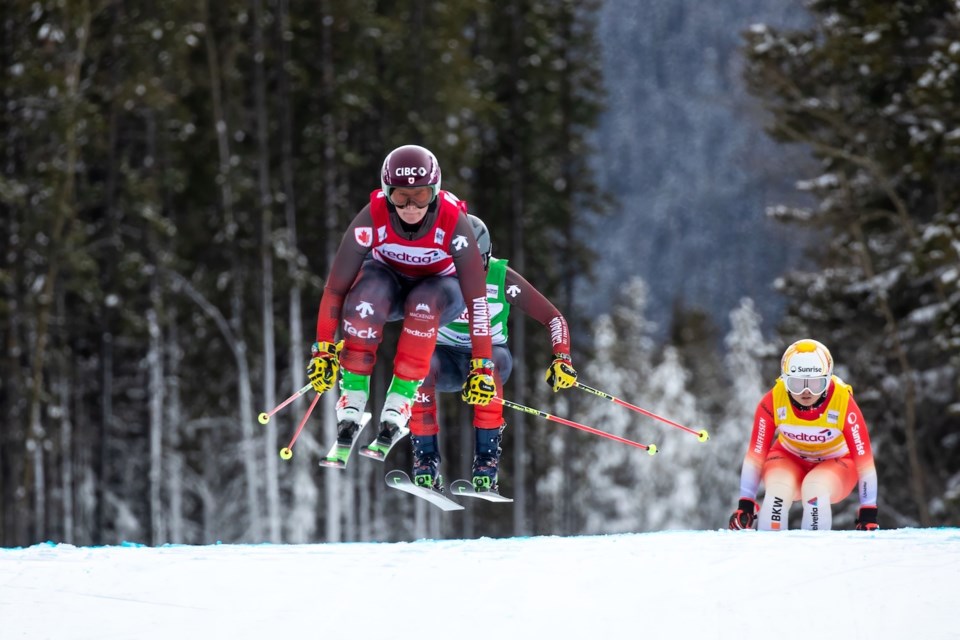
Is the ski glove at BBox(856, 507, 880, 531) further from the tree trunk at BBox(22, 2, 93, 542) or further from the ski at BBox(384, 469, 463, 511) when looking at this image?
the tree trunk at BBox(22, 2, 93, 542)

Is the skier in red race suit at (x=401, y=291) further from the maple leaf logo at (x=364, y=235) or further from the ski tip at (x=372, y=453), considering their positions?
the ski tip at (x=372, y=453)

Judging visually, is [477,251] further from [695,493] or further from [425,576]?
[695,493]

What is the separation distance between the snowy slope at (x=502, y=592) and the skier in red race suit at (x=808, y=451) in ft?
7.76

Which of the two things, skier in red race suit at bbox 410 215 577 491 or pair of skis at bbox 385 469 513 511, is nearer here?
pair of skis at bbox 385 469 513 511

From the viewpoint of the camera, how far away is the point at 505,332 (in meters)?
9.41

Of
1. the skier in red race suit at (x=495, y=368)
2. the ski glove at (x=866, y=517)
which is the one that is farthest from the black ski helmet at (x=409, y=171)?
the ski glove at (x=866, y=517)

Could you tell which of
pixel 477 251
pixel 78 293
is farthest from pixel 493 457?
pixel 78 293

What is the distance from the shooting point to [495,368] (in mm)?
9305

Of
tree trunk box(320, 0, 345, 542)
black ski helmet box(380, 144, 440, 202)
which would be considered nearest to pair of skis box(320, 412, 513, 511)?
black ski helmet box(380, 144, 440, 202)

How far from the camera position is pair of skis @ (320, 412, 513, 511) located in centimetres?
823

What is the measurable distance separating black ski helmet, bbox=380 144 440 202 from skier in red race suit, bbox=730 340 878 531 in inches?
111

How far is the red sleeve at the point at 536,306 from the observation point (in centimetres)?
935

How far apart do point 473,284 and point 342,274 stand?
0.81 metres

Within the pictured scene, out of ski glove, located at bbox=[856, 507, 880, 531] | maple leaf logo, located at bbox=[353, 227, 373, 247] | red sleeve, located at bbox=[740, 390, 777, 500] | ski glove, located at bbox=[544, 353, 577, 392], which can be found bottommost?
ski glove, located at bbox=[856, 507, 880, 531]
